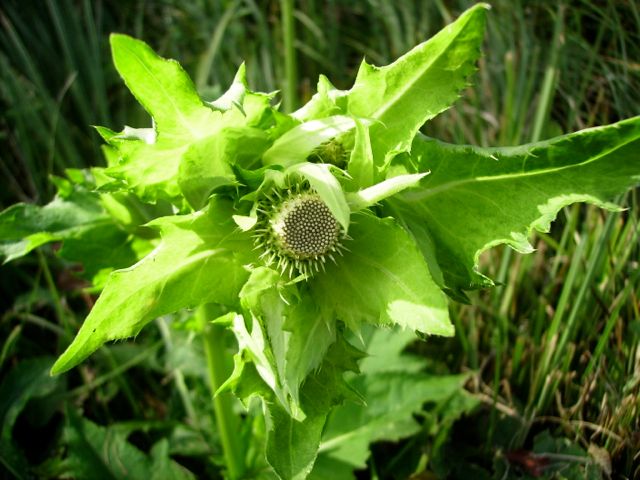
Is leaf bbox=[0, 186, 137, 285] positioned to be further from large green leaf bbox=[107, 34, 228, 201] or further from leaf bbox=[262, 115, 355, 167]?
leaf bbox=[262, 115, 355, 167]

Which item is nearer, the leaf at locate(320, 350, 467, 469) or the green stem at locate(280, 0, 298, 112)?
the leaf at locate(320, 350, 467, 469)

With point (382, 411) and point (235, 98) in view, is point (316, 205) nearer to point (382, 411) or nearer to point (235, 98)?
point (235, 98)

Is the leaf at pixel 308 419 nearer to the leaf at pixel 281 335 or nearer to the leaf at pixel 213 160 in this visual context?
the leaf at pixel 281 335

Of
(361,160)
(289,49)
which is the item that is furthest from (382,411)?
(289,49)

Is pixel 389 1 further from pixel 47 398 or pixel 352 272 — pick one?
pixel 47 398

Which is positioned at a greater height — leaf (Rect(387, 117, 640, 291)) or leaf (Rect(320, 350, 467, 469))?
leaf (Rect(387, 117, 640, 291))

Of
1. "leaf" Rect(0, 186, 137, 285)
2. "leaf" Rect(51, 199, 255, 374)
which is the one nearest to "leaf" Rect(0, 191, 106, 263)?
"leaf" Rect(0, 186, 137, 285)

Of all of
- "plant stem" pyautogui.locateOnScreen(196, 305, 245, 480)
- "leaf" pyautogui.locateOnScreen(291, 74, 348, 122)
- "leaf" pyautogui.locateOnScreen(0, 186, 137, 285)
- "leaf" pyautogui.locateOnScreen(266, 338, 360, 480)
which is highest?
"leaf" pyautogui.locateOnScreen(291, 74, 348, 122)
